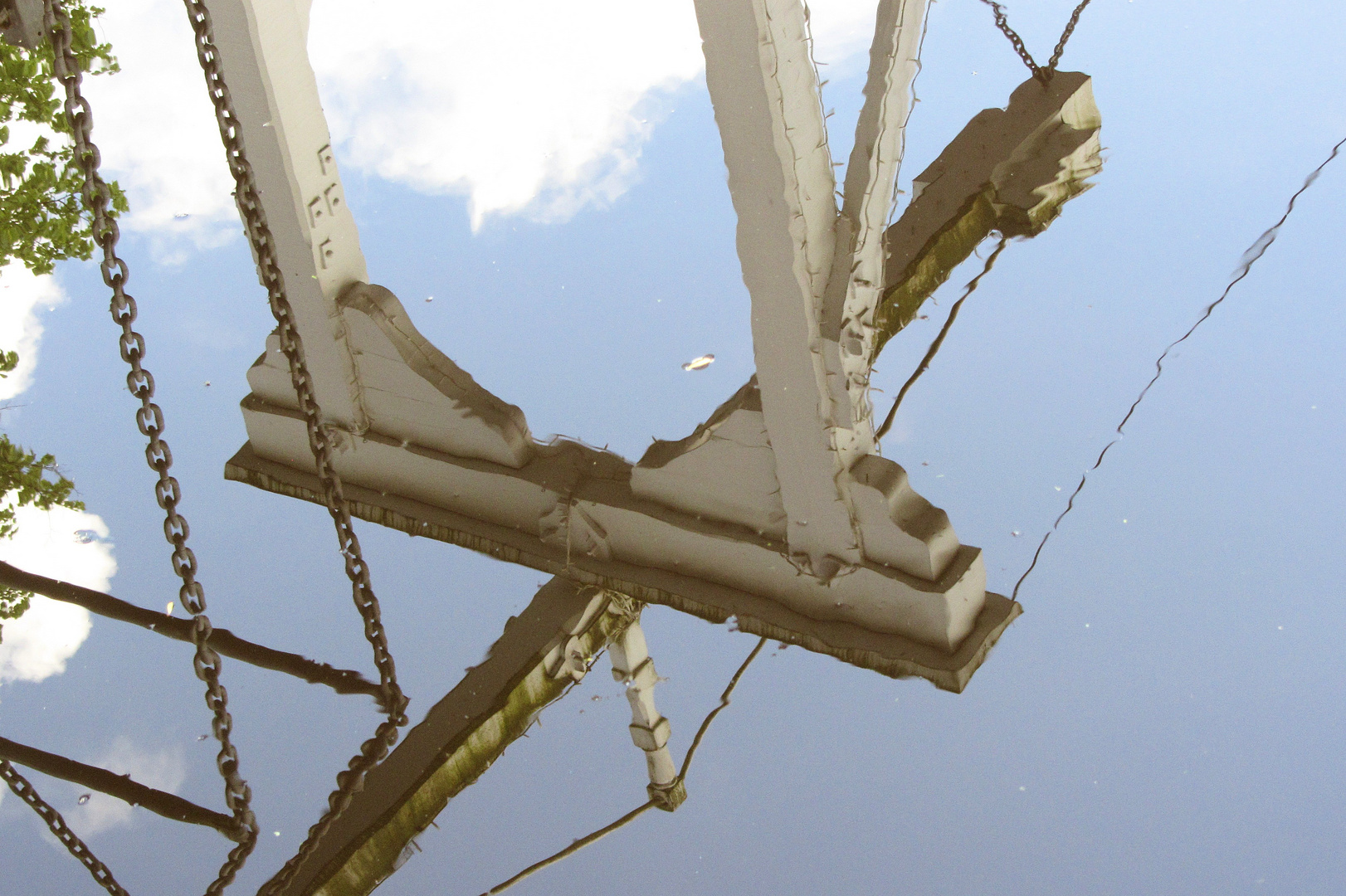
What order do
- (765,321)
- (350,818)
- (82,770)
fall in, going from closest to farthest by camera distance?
(82,770), (765,321), (350,818)

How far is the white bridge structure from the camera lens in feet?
7.14

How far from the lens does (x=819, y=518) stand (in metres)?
2.44

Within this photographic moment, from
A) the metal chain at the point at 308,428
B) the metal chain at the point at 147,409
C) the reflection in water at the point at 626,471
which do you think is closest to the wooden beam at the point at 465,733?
the reflection in water at the point at 626,471

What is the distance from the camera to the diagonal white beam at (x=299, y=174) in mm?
2508

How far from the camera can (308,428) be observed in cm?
197

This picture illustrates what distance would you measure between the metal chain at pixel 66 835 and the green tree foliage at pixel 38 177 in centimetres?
224

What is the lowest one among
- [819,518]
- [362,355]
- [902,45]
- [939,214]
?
[819,518]

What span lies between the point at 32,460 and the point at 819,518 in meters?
2.68

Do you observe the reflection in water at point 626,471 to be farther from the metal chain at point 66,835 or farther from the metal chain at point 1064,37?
the metal chain at point 1064,37

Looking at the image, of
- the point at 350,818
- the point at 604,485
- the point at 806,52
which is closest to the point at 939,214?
the point at 604,485

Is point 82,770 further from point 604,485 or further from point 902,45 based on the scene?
point 902,45

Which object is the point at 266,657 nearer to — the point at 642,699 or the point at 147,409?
the point at 147,409

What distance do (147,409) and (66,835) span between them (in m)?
0.77

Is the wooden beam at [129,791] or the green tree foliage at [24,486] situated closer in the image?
the wooden beam at [129,791]
